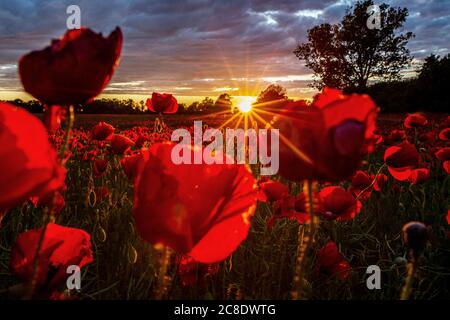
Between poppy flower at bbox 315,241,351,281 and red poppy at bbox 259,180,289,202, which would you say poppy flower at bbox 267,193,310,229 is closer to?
red poppy at bbox 259,180,289,202

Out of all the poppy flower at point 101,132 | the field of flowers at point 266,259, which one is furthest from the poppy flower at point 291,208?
the poppy flower at point 101,132

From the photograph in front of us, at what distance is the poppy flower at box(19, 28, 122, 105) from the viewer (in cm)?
71

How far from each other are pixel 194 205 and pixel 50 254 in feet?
1.04

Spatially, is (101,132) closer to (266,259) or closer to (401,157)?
(266,259)

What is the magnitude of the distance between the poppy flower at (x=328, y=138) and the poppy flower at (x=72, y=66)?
339 millimetres

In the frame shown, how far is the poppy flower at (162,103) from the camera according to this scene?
3561 mm

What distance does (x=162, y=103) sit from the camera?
3.59m

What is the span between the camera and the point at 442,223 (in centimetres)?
327

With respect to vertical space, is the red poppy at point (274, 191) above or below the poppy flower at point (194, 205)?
below

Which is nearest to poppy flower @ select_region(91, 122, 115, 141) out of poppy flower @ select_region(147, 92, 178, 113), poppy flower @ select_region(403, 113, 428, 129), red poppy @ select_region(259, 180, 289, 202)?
poppy flower @ select_region(147, 92, 178, 113)

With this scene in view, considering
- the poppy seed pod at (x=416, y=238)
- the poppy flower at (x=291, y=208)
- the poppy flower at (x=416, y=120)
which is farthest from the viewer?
the poppy flower at (x=416, y=120)

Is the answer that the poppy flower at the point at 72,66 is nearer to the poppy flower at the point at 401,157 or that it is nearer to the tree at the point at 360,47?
the poppy flower at the point at 401,157
